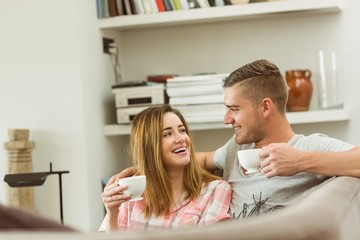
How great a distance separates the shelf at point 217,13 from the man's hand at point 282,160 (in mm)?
1657

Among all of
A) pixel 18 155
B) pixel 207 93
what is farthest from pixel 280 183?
pixel 18 155

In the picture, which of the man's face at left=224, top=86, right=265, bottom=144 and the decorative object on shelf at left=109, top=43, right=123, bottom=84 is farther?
the decorative object on shelf at left=109, top=43, right=123, bottom=84

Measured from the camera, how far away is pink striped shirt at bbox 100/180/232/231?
2.51m

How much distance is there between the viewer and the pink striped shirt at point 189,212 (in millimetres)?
2506

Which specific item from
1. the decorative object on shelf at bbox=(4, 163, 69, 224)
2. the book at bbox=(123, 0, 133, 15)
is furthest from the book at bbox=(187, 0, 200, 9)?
the decorative object on shelf at bbox=(4, 163, 69, 224)

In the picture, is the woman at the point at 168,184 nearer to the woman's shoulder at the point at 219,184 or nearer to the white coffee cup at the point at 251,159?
the woman's shoulder at the point at 219,184

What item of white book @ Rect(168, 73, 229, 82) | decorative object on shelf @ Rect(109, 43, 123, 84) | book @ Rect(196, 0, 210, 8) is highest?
book @ Rect(196, 0, 210, 8)

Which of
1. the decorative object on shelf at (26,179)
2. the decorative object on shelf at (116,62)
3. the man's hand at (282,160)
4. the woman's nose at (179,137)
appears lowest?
the decorative object on shelf at (26,179)

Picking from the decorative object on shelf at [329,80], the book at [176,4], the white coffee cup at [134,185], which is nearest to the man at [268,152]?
the white coffee cup at [134,185]

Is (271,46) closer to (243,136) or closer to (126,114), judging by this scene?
(126,114)

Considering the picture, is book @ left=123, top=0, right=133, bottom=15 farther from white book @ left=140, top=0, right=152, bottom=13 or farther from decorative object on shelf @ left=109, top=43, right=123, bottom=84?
decorative object on shelf @ left=109, top=43, right=123, bottom=84

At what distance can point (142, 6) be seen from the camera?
4078mm

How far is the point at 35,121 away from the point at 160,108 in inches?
53.1

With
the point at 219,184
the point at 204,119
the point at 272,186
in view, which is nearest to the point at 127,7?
the point at 204,119
